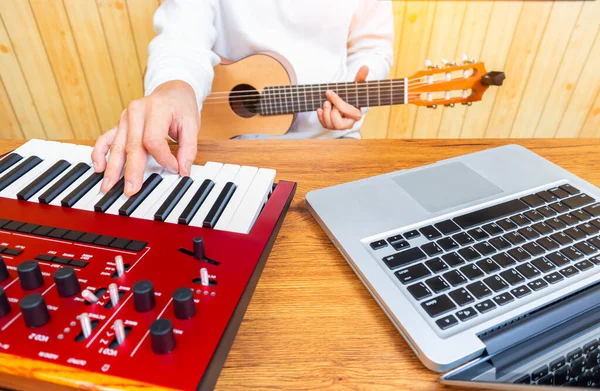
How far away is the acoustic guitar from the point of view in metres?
1.12

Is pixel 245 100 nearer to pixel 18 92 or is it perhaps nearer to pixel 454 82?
pixel 454 82

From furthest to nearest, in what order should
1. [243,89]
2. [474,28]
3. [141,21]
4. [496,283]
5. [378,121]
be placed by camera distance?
[378,121] < [474,28] < [141,21] < [243,89] < [496,283]

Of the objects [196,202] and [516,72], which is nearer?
[196,202]

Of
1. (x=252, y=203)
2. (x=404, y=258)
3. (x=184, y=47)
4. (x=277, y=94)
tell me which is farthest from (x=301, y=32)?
(x=404, y=258)

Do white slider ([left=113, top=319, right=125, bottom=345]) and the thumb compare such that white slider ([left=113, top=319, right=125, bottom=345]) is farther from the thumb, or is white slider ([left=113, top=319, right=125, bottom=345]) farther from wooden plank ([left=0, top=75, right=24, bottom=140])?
wooden plank ([left=0, top=75, right=24, bottom=140])

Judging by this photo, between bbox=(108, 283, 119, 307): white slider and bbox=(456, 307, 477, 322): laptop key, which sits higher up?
bbox=(108, 283, 119, 307): white slider

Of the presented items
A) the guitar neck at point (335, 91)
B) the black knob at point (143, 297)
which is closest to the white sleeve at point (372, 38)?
the guitar neck at point (335, 91)

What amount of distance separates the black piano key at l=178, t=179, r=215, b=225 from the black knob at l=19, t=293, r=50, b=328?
0.18 m

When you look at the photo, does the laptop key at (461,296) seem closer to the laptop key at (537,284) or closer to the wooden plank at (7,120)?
the laptop key at (537,284)

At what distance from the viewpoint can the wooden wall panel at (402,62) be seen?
1.67 metres

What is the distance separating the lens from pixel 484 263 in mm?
459

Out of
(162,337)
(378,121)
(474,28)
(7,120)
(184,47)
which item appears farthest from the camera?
(378,121)

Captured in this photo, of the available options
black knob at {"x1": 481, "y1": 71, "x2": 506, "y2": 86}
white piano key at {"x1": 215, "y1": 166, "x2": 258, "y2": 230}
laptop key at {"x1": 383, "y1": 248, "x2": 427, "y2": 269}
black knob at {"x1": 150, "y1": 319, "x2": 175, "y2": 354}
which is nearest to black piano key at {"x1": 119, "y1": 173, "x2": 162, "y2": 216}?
white piano key at {"x1": 215, "y1": 166, "x2": 258, "y2": 230}

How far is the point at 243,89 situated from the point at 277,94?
113 mm
